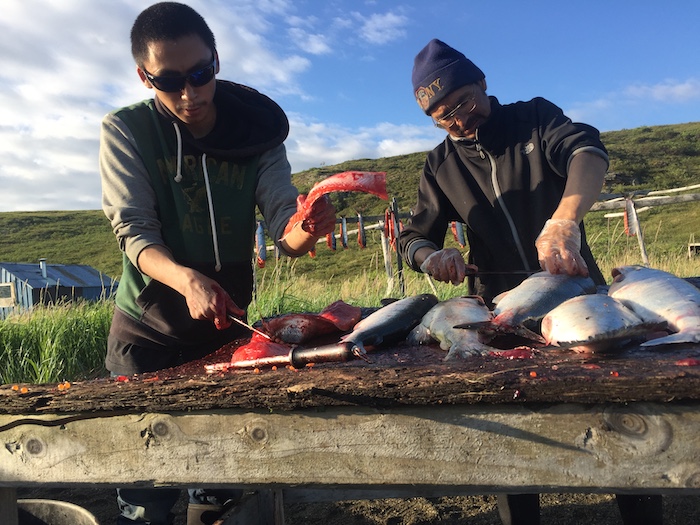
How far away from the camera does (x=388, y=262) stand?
12.8 meters

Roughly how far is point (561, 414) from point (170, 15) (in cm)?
208

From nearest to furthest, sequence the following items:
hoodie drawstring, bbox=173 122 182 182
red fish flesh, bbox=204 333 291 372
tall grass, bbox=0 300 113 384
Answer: red fish flesh, bbox=204 333 291 372 < hoodie drawstring, bbox=173 122 182 182 < tall grass, bbox=0 300 113 384

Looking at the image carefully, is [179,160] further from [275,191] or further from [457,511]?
[457,511]

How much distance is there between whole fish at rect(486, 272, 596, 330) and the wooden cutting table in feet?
1.05

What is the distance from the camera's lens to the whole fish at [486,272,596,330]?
186 centimetres

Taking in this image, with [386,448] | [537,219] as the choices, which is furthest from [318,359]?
[537,219]

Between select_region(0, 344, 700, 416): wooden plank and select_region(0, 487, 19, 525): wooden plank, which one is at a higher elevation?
select_region(0, 344, 700, 416): wooden plank

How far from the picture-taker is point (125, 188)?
2.26 meters

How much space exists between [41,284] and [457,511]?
13949mm

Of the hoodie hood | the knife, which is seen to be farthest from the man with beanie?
the knife

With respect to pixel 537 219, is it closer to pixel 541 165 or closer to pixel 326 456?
pixel 541 165

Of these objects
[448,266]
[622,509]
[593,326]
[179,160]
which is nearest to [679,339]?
[593,326]

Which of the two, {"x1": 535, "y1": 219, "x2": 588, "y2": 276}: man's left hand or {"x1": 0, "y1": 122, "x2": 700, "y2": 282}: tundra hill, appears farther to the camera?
{"x1": 0, "y1": 122, "x2": 700, "y2": 282}: tundra hill

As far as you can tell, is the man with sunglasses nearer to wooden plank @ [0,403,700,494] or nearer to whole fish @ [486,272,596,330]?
wooden plank @ [0,403,700,494]
